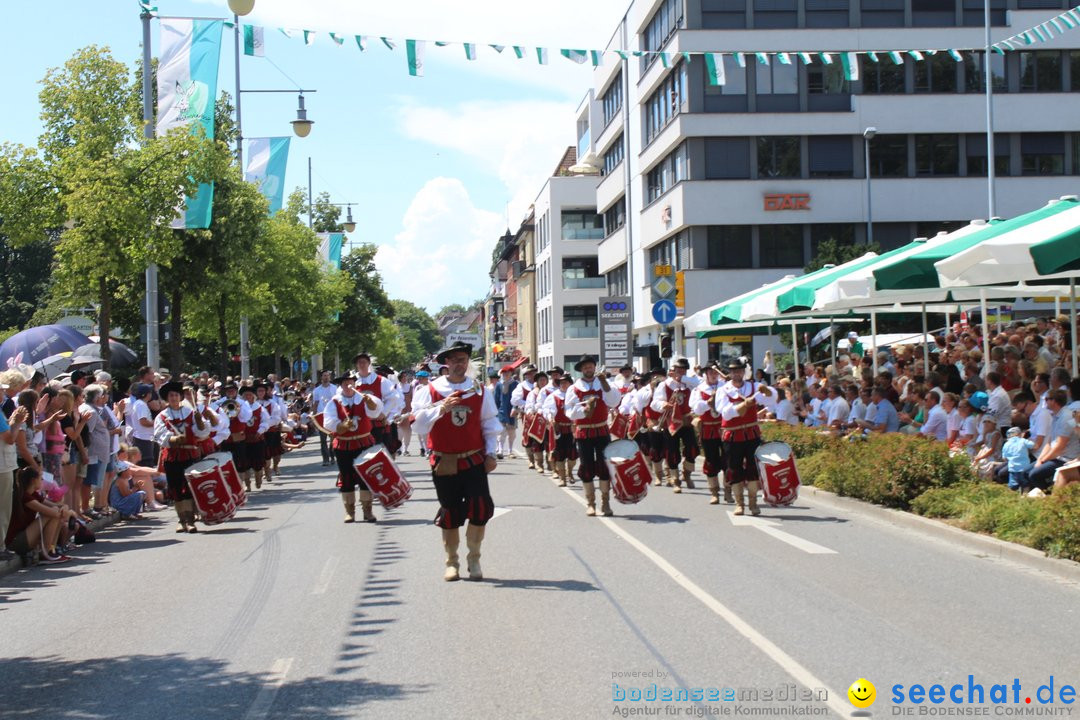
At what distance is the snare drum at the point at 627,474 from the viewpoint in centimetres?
1430

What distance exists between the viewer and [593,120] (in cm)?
6594

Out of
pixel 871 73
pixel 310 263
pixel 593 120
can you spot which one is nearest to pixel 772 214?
pixel 871 73

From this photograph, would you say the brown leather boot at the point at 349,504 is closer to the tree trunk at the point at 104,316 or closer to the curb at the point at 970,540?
the curb at the point at 970,540

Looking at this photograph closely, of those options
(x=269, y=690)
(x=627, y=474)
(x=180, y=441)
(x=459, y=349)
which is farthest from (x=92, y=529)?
(x=269, y=690)

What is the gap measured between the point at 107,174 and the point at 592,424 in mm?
11025

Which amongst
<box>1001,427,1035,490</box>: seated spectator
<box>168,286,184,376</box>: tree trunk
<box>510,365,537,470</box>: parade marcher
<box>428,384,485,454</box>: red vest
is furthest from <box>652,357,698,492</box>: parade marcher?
<box>168,286,184,376</box>: tree trunk

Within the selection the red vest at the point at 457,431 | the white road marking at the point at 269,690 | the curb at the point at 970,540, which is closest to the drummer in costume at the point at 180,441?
the red vest at the point at 457,431

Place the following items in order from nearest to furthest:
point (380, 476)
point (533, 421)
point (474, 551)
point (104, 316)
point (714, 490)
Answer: point (474, 551)
point (380, 476)
point (714, 490)
point (104, 316)
point (533, 421)

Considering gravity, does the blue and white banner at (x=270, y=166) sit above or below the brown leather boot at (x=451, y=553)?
above

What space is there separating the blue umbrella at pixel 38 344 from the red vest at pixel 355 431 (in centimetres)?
1727

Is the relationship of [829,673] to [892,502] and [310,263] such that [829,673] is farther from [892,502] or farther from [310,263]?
[310,263]

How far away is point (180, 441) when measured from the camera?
1469cm

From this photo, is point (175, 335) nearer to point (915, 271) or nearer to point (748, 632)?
point (915, 271)

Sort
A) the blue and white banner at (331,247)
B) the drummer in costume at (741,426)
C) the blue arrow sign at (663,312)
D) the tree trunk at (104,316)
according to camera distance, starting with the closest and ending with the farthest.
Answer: the drummer in costume at (741,426), the tree trunk at (104,316), the blue arrow sign at (663,312), the blue and white banner at (331,247)
